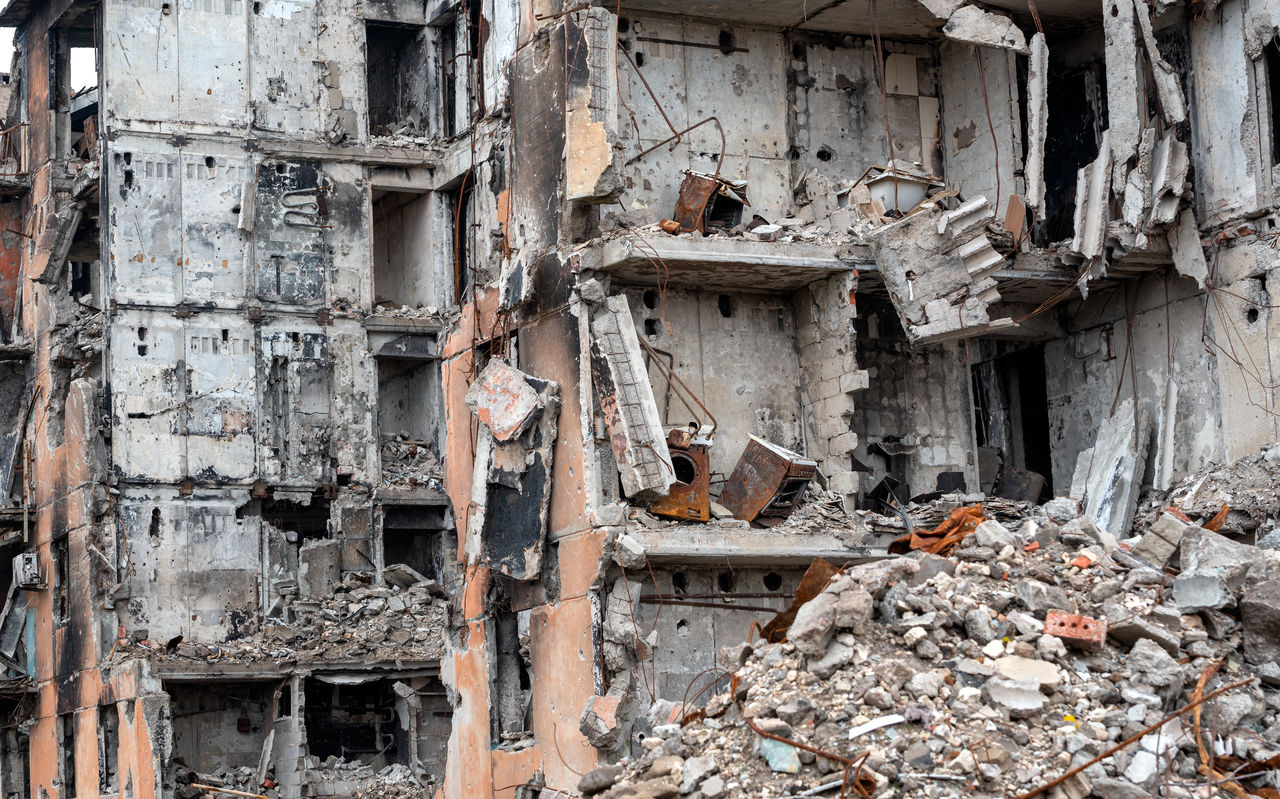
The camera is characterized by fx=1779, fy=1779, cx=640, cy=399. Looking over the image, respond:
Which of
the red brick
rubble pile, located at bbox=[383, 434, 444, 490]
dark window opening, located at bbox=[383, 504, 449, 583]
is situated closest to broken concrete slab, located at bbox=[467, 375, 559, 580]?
the red brick

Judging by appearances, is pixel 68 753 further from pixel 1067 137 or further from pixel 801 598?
pixel 1067 137

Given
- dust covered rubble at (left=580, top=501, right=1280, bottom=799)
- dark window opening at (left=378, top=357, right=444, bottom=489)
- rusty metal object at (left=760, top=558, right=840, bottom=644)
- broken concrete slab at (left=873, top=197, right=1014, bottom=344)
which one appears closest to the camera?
dust covered rubble at (left=580, top=501, right=1280, bottom=799)

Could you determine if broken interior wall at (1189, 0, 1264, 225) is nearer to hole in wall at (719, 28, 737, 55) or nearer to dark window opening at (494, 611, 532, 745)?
hole in wall at (719, 28, 737, 55)

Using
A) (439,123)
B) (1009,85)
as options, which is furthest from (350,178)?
(1009,85)

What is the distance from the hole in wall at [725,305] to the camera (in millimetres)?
18766

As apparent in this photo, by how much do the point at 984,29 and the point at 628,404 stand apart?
5.60 metres

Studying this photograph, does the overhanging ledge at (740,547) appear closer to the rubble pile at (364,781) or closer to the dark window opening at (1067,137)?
the dark window opening at (1067,137)

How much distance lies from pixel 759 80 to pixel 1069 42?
→ 3.55m

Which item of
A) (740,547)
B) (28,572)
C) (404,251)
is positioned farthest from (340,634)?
(740,547)

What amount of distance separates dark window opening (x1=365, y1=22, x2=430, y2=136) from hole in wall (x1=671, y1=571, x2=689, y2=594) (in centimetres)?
1268

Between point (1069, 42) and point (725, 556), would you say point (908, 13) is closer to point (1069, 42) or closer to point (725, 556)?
point (1069, 42)

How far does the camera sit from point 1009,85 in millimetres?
19547

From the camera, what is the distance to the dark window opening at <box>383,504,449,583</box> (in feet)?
89.0

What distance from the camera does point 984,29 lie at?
61.4 feet
